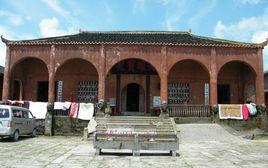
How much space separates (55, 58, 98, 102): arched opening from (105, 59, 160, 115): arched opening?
3.48 ft

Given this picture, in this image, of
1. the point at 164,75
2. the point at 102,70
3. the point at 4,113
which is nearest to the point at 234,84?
the point at 164,75

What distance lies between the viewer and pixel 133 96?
23.8 meters

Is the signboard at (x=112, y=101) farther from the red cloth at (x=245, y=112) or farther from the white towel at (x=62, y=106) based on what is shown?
the red cloth at (x=245, y=112)

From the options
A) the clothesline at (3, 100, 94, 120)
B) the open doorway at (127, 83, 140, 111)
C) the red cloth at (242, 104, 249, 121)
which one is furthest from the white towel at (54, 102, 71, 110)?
the red cloth at (242, 104, 249, 121)

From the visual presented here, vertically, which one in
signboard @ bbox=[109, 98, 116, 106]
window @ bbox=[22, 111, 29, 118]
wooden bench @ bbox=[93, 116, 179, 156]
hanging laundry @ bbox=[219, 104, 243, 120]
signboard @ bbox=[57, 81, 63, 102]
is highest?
signboard @ bbox=[57, 81, 63, 102]

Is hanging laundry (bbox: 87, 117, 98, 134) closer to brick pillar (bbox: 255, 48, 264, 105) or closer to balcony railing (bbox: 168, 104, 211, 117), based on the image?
balcony railing (bbox: 168, 104, 211, 117)

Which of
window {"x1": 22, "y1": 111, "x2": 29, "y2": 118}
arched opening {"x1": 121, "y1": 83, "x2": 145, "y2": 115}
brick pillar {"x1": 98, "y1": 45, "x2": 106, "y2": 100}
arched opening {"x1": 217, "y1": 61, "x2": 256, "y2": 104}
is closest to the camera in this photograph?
window {"x1": 22, "y1": 111, "x2": 29, "y2": 118}

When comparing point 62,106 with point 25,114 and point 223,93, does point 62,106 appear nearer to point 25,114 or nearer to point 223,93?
point 25,114

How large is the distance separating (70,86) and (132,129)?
479 inches

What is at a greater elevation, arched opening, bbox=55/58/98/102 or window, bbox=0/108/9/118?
arched opening, bbox=55/58/98/102

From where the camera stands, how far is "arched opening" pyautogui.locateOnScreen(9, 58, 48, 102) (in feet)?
77.2

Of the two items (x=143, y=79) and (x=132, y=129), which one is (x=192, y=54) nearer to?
(x=143, y=79)

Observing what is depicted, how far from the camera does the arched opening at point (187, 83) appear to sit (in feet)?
76.0

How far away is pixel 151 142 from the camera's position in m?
11.0
